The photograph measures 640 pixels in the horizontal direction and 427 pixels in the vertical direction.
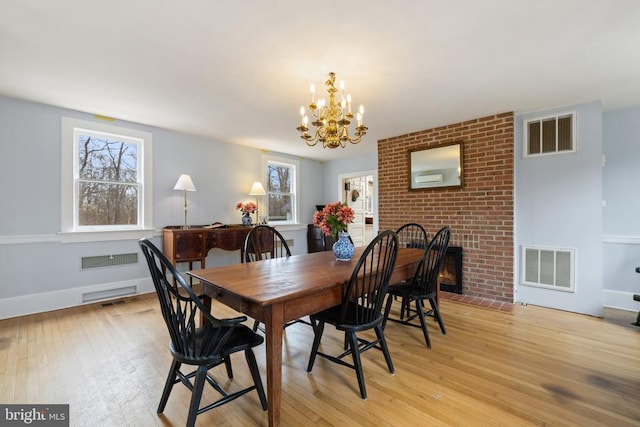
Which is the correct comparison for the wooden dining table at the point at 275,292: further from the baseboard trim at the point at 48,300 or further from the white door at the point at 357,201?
the white door at the point at 357,201

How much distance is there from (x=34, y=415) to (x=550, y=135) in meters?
5.21

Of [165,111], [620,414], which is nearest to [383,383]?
[620,414]

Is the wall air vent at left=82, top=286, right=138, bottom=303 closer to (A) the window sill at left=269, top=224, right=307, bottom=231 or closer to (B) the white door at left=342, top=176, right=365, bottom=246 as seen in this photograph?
(A) the window sill at left=269, top=224, right=307, bottom=231

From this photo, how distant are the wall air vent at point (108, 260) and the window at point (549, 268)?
16.8ft

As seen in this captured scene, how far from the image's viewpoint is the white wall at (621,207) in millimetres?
3391

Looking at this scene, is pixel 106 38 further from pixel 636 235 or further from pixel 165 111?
pixel 636 235

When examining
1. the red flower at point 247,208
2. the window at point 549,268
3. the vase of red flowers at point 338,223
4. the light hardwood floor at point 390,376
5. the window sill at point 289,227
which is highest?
the red flower at point 247,208

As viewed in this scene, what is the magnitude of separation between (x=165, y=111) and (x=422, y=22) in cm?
300

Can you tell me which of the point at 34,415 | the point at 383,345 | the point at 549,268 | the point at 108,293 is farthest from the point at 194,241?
the point at 549,268

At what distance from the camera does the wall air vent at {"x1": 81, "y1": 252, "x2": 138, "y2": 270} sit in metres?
3.59

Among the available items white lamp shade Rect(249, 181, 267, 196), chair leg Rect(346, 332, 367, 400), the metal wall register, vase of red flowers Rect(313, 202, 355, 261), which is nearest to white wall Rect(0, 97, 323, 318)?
A: white lamp shade Rect(249, 181, 267, 196)

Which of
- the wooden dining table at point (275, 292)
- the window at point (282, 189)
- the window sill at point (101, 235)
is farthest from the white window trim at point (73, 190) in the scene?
the wooden dining table at point (275, 292)

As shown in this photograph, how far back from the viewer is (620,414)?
164 centimetres

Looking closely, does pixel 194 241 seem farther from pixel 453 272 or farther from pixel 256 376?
pixel 453 272
